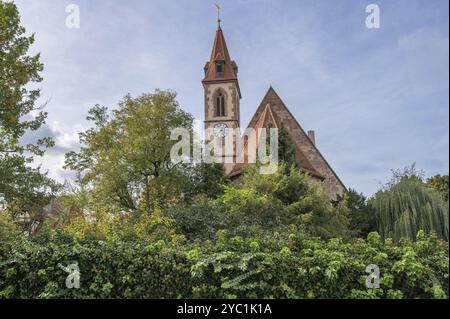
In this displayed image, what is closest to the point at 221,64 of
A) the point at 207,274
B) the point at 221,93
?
the point at 221,93

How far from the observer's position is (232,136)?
34.4 meters

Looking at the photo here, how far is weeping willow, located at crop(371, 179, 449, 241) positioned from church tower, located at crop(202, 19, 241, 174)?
1828 cm

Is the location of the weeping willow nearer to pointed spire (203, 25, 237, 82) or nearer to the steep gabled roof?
the steep gabled roof

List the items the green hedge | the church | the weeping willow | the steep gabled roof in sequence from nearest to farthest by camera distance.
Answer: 1. the green hedge
2. the weeping willow
3. the steep gabled roof
4. the church

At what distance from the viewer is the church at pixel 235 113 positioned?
27.3 m

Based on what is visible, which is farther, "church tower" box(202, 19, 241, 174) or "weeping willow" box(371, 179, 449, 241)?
"church tower" box(202, 19, 241, 174)

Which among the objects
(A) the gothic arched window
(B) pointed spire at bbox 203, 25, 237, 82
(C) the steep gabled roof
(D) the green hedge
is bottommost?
(D) the green hedge

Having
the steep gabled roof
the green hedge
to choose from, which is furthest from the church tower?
the green hedge

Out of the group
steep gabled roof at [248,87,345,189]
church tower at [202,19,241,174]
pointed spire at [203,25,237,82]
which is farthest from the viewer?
pointed spire at [203,25,237,82]

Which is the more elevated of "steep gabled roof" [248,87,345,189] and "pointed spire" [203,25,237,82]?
"pointed spire" [203,25,237,82]

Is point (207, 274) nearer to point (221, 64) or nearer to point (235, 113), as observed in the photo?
point (235, 113)

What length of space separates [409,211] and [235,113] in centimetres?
2154

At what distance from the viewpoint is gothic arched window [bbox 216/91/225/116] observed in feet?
124

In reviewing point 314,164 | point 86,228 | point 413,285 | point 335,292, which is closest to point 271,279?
point 335,292
